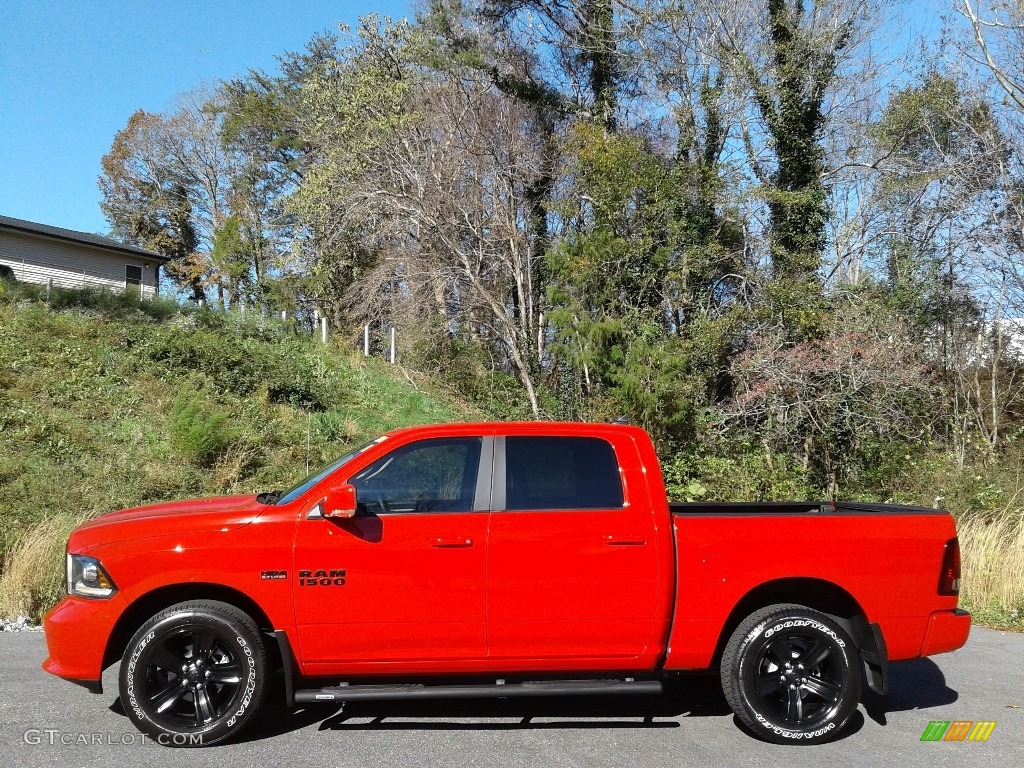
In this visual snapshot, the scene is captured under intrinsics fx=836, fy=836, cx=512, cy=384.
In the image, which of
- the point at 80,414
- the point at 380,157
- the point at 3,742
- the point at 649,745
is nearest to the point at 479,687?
the point at 649,745

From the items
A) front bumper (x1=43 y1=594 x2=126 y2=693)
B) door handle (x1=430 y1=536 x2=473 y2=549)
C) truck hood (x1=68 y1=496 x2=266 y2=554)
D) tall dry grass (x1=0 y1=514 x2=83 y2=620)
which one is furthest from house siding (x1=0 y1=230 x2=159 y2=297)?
door handle (x1=430 y1=536 x2=473 y2=549)

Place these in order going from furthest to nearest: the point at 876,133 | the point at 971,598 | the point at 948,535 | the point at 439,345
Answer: the point at 439,345, the point at 876,133, the point at 971,598, the point at 948,535

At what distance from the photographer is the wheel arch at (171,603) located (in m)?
4.87

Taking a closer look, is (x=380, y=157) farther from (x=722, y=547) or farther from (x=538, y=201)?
(x=722, y=547)

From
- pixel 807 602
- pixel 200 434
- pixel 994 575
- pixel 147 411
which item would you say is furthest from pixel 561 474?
pixel 147 411

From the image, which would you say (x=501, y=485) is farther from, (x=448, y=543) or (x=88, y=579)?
(x=88, y=579)

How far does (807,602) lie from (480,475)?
2262 millimetres

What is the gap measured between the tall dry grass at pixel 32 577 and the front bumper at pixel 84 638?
3751mm

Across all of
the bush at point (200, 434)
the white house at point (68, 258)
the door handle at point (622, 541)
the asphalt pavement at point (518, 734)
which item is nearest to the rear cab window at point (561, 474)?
the door handle at point (622, 541)

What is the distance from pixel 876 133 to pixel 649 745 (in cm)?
1787

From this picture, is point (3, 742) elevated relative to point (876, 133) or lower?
lower

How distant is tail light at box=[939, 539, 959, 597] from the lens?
512cm

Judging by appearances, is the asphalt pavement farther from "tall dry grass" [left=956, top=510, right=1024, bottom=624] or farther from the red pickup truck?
"tall dry grass" [left=956, top=510, right=1024, bottom=624]

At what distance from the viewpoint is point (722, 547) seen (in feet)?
16.4
